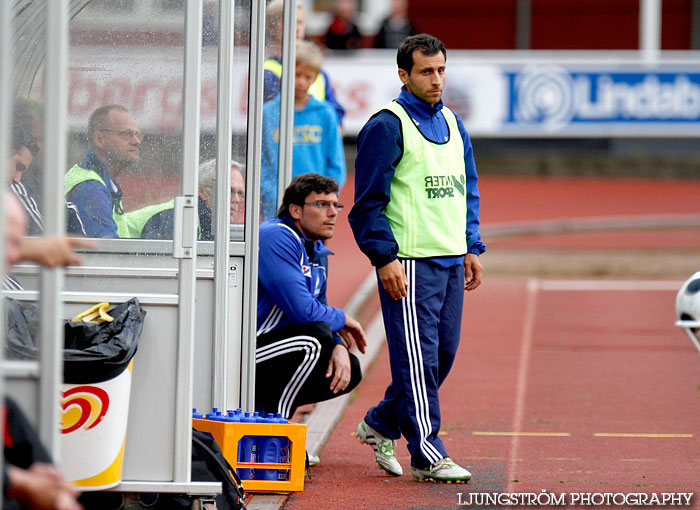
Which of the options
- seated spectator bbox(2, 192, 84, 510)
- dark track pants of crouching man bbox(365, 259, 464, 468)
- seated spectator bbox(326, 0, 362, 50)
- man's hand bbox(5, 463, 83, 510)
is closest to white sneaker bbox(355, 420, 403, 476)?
dark track pants of crouching man bbox(365, 259, 464, 468)

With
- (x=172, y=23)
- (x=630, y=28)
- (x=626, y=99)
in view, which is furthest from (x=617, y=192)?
(x=172, y=23)

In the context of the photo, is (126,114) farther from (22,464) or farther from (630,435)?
(630,435)

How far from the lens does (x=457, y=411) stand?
7.66 m

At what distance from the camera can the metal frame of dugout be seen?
3672 mm

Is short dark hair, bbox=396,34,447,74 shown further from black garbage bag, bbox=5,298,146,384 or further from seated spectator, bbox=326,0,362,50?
seated spectator, bbox=326,0,362,50

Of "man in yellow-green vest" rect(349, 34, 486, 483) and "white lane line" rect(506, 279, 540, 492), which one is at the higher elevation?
"man in yellow-green vest" rect(349, 34, 486, 483)

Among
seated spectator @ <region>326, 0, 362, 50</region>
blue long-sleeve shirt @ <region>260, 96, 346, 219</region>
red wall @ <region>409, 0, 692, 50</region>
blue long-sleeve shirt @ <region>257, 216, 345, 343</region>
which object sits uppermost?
red wall @ <region>409, 0, 692, 50</region>

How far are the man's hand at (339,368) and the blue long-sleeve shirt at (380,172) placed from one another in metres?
0.53

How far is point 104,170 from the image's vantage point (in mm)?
5051

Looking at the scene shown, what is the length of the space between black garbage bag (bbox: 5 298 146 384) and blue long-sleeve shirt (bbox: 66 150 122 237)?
1.39 ft

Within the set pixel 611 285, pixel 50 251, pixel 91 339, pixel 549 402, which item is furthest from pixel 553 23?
pixel 50 251

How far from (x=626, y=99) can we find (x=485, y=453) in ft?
51.6

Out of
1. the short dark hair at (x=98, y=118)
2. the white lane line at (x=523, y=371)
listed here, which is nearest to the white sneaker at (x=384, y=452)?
the white lane line at (x=523, y=371)

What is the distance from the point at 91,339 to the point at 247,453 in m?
1.12
